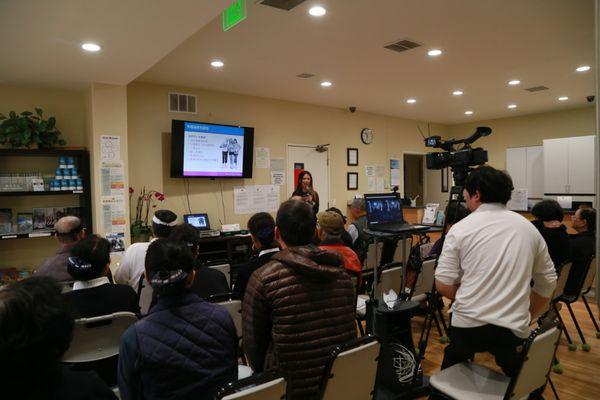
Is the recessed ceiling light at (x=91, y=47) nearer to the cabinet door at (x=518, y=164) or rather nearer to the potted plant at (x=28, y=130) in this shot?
the potted plant at (x=28, y=130)

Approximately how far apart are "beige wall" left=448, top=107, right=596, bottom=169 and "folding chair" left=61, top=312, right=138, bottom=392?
8.48 m

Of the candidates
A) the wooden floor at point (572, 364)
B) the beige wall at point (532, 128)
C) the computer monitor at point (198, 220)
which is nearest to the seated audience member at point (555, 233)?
the wooden floor at point (572, 364)

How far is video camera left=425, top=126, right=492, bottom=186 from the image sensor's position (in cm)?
254

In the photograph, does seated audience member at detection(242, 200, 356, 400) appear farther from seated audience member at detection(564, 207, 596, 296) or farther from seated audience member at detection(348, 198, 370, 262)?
seated audience member at detection(564, 207, 596, 296)

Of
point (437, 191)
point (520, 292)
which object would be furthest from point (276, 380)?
point (437, 191)

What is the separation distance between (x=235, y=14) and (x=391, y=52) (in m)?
1.92

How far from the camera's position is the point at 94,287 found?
6.55ft

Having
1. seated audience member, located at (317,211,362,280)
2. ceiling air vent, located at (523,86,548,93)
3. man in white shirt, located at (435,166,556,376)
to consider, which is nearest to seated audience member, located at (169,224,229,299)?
seated audience member, located at (317,211,362,280)

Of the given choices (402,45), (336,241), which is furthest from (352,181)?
(336,241)

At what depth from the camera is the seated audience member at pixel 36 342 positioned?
0.80 m

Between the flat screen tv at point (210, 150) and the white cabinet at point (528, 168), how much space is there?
5712 millimetres

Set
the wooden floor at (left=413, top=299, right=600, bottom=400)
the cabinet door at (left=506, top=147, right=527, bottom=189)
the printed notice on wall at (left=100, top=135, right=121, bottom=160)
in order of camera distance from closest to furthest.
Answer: the wooden floor at (left=413, top=299, right=600, bottom=400), the printed notice on wall at (left=100, top=135, right=121, bottom=160), the cabinet door at (left=506, top=147, right=527, bottom=189)

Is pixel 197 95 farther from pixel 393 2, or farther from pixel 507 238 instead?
pixel 507 238

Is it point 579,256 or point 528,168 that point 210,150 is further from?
point 528,168
